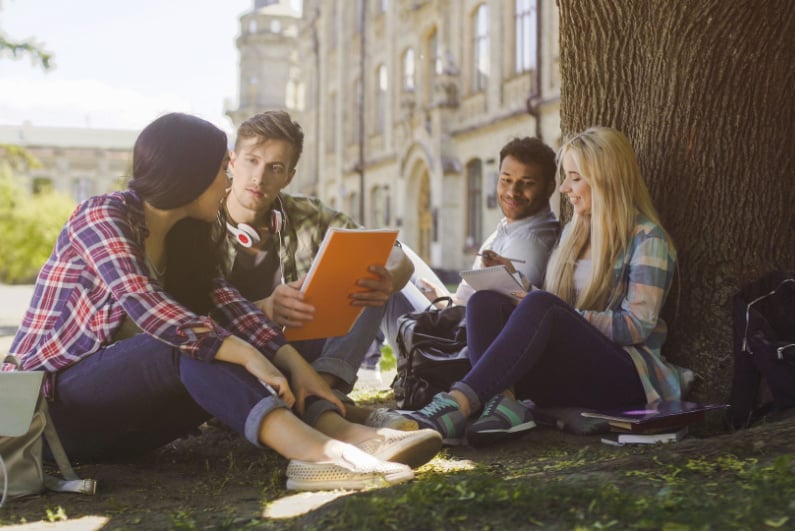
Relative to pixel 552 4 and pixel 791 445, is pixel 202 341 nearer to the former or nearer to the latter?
pixel 791 445

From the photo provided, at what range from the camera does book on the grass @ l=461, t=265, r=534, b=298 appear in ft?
13.6

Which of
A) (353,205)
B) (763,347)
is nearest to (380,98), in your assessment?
(353,205)

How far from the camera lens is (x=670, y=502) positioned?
2.45 metres

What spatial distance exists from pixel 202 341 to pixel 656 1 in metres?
2.79

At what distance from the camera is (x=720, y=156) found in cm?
446

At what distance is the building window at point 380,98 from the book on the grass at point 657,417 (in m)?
26.1

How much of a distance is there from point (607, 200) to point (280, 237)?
150 centimetres

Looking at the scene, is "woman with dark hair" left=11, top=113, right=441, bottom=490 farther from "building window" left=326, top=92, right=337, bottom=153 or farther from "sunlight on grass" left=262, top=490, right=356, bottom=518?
"building window" left=326, top=92, right=337, bottom=153

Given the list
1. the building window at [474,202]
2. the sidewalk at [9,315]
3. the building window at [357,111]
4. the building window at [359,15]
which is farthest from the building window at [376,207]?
the sidewalk at [9,315]

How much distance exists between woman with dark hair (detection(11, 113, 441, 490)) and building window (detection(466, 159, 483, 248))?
19.2 m

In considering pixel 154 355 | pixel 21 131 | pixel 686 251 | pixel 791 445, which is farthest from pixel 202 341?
pixel 21 131

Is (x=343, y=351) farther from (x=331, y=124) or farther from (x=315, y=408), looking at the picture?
(x=331, y=124)

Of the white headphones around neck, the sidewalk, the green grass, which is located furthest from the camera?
the sidewalk

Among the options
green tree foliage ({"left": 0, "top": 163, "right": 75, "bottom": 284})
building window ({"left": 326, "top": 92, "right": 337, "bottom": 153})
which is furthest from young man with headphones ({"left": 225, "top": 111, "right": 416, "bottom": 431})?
building window ({"left": 326, "top": 92, "right": 337, "bottom": 153})
